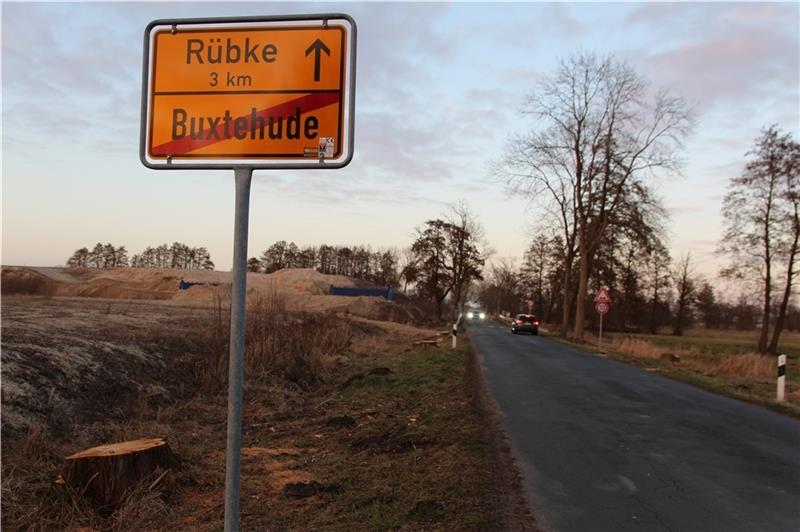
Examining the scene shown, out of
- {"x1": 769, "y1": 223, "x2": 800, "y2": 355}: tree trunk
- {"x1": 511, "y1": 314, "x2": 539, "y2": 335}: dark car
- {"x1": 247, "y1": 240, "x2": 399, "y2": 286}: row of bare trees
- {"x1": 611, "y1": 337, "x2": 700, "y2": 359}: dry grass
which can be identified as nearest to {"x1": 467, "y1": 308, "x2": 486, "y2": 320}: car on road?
{"x1": 247, "y1": 240, "x2": 399, "y2": 286}: row of bare trees

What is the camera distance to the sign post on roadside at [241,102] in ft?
7.73

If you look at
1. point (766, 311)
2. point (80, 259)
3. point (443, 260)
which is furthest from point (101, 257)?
point (766, 311)

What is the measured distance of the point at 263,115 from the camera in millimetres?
2398

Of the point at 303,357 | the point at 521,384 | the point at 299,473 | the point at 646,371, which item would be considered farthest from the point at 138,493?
the point at 646,371

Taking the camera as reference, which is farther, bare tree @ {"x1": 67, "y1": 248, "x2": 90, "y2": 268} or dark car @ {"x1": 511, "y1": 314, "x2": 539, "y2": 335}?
bare tree @ {"x1": 67, "y1": 248, "x2": 90, "y2": 268}

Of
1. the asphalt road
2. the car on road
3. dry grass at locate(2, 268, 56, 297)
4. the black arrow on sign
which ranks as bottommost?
the car on road

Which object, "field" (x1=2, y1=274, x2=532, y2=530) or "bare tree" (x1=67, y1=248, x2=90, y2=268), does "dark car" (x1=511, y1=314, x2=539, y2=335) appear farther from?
"bare tree" (x1=67, y1=248, x2=90, y2=268)

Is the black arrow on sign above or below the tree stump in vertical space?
above

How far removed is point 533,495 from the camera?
546cm

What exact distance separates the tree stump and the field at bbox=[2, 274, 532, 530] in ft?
0.32

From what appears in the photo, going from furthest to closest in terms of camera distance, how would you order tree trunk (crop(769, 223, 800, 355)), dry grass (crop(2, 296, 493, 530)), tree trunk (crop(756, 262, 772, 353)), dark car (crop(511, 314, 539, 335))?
dark car (crop(511, 314, 539, 335)) → tree trunk (crop(756, 262, 772, 353)) → tree trunk (crop(769, 223, 800, 355)) → dry grass (crop(2, 296, 493, 530))

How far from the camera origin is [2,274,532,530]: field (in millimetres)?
4719

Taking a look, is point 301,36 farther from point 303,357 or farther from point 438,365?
point 438,365

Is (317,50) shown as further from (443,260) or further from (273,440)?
(443,260)
